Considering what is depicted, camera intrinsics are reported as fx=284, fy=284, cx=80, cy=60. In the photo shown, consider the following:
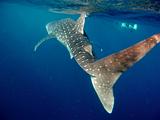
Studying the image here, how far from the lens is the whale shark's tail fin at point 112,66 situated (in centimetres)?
586

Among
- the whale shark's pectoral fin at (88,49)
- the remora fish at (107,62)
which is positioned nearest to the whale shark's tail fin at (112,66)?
the remora fish at (107,62)

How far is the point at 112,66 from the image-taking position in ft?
20.9

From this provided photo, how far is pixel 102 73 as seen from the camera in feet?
21.8

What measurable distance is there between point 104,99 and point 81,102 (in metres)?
41.2

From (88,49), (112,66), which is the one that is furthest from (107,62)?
(88,49)

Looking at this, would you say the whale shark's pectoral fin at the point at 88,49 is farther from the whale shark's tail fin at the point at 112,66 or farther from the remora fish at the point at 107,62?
the whale shark's tail fin at the point at 112,66

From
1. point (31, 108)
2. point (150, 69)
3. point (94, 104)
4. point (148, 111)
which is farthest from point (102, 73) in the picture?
point (150, 69)

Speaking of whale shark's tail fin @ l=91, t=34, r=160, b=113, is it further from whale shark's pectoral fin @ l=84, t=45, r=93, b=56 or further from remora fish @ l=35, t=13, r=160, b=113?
whale shark's pectoral fin @ l=84, t=45, r=93, b=56

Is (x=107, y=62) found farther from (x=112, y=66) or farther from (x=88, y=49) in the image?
(x=88, y=49)

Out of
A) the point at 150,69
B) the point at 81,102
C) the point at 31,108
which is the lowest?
the point at 150,69

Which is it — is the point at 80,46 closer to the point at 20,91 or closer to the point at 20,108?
the point at 20,108

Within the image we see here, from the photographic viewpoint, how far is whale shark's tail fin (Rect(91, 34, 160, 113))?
5863 mm

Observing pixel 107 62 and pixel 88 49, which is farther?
pixel 88 49

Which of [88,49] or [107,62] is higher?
[107,62]
